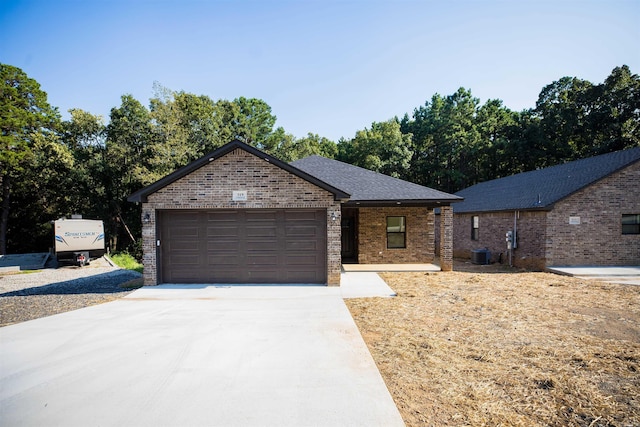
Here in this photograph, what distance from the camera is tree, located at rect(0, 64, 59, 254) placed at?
71.5 ft

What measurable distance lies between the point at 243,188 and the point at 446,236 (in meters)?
8.07

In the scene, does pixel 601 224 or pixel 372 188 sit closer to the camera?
pixel 372 188

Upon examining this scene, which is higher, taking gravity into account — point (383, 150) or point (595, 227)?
point (383, 150)

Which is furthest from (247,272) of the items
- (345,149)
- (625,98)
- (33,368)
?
(625,98)

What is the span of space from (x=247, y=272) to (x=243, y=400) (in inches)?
247

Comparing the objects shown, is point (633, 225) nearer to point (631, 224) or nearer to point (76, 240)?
point (631, 224)

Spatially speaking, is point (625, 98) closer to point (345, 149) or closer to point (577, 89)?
point (577, 89)

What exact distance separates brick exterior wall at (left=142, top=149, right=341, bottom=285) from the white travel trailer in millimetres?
9014

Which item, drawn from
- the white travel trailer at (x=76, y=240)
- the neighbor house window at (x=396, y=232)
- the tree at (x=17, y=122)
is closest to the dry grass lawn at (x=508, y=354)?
the neighbor house window at (x=396, y=232)

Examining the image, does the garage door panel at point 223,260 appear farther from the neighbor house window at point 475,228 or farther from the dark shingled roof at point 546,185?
the neighbor house window at point 475,228

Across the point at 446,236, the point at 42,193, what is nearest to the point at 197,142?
the point at 42,193

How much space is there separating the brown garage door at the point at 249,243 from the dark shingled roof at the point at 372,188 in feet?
9.20

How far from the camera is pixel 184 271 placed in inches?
396

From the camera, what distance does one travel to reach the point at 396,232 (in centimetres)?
1480
